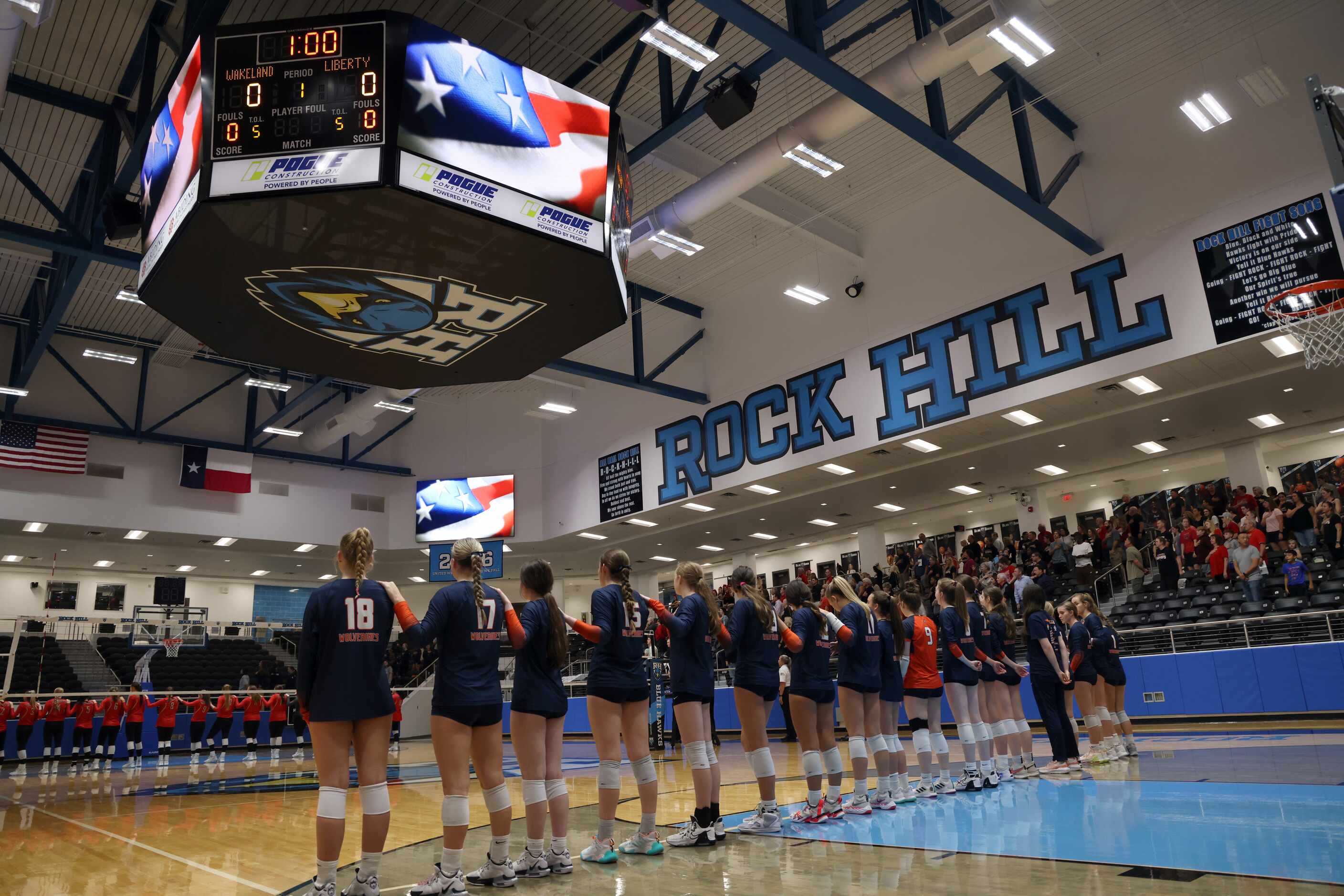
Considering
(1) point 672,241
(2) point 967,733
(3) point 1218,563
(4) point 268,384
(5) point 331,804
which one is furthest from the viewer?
(4) point 268,384

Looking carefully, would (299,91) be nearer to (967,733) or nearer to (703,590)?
(703,590)

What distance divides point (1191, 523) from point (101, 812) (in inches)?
755

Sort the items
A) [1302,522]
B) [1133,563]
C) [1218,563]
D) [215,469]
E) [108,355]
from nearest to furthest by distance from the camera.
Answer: [1302,522]
[1218,563]
[108,355]
[1133,563]
[215,469]

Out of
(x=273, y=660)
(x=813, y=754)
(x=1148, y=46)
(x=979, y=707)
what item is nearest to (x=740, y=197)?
(x=1148, y=46)

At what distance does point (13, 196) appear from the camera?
1474 cm

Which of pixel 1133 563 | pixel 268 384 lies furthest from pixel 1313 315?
pixel 268 384

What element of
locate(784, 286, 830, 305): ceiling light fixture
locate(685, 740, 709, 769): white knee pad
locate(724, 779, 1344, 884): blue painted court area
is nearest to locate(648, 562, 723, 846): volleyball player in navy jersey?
locate(685, 740, 709, 769): white knee pad

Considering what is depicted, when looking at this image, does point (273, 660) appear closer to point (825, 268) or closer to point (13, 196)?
point (13, 196)

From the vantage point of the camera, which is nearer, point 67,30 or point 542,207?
point 542,207

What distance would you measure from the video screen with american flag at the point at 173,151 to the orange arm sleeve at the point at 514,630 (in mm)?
4656

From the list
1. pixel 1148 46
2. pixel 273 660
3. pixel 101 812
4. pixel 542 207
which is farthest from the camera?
pixel 273 660

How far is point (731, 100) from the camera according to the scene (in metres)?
10.3

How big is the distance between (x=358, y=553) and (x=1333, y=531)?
53.6 ft

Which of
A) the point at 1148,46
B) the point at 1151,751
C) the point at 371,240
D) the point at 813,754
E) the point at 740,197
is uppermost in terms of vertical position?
the point at 1148,46
